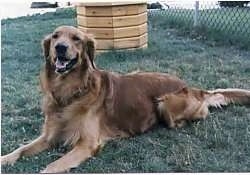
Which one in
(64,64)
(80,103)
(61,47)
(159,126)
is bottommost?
(159,126)

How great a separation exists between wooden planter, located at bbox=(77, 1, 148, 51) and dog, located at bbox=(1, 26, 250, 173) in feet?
2.74

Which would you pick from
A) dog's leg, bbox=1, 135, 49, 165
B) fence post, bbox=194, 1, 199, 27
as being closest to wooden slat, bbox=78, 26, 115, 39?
fence post, bbox=194, 1, 199, 27

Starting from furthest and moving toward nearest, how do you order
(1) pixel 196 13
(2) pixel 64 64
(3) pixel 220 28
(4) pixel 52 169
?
(3) pixel 220 28, (1) pixel 196 13, (2) pixel 64 64, (4) pixel 52 169

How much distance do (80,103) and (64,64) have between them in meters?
0.24

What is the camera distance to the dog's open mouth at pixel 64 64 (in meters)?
2.90

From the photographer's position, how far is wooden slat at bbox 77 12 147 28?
154 inches

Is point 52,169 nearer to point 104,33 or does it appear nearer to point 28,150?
point 28,150

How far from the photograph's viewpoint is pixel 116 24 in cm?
421

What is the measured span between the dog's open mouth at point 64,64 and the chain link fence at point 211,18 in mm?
652

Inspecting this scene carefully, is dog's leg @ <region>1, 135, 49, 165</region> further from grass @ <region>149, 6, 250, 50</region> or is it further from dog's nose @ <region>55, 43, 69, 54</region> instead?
grass @ <region>149, 6, 250, 50</region>

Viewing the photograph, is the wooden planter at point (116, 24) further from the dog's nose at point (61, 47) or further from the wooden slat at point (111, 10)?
the dog's nose at point (61, 47)

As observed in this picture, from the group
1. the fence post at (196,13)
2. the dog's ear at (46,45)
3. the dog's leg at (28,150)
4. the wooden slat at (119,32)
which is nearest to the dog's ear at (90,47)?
the dog's ear at (46,45)

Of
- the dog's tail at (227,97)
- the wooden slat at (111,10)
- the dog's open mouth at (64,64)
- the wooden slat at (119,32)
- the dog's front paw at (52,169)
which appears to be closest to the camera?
the dog's front paw at (52,169)

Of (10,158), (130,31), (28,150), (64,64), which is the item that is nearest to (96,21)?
(130,31)
